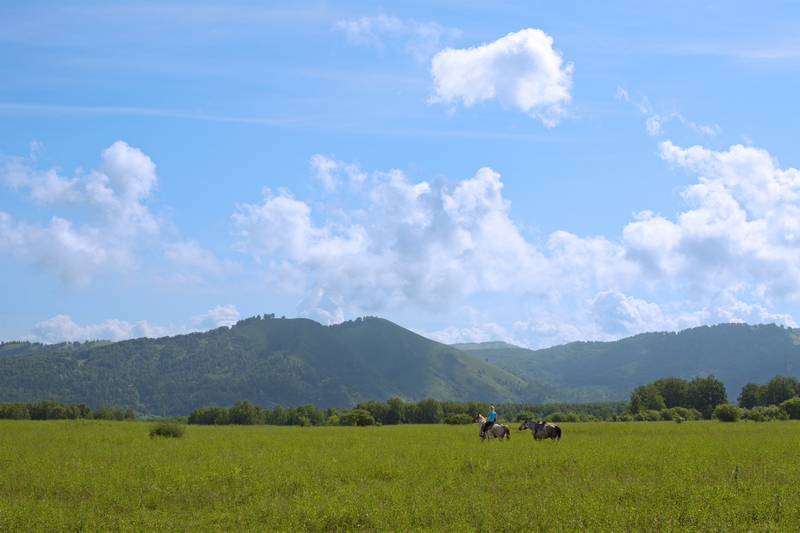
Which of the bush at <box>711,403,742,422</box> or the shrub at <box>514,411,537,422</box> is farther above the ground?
the bush at <box>711,403,742,422</box>

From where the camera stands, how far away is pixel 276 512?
1498 centimetres

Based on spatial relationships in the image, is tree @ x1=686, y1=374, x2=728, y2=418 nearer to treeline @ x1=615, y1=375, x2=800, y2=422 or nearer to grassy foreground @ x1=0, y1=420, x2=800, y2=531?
treeline @ x1=615, y1=375, x2=800, y2=422

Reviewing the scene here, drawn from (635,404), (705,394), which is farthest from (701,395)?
(635,404)

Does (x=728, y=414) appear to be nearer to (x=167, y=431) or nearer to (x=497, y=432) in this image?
(x=497, y=432)

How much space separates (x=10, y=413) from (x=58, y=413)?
6.76m

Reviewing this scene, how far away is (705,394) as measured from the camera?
104 meters

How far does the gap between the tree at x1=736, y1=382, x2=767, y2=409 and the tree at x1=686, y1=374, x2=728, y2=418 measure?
886 centimetres

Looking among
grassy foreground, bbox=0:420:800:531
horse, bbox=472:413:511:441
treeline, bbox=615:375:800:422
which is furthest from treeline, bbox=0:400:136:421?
treeline, bbox=615:375:800:422

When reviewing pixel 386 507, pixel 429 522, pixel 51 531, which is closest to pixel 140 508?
pixel 51 531

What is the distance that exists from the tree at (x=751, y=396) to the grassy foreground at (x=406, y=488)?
9888 cm

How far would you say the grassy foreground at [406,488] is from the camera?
1408 centimetres

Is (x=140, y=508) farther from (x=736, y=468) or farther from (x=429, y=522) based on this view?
(x=736, y=468)

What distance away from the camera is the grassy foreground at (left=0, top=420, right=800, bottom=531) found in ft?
46.2

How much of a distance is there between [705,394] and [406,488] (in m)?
109
